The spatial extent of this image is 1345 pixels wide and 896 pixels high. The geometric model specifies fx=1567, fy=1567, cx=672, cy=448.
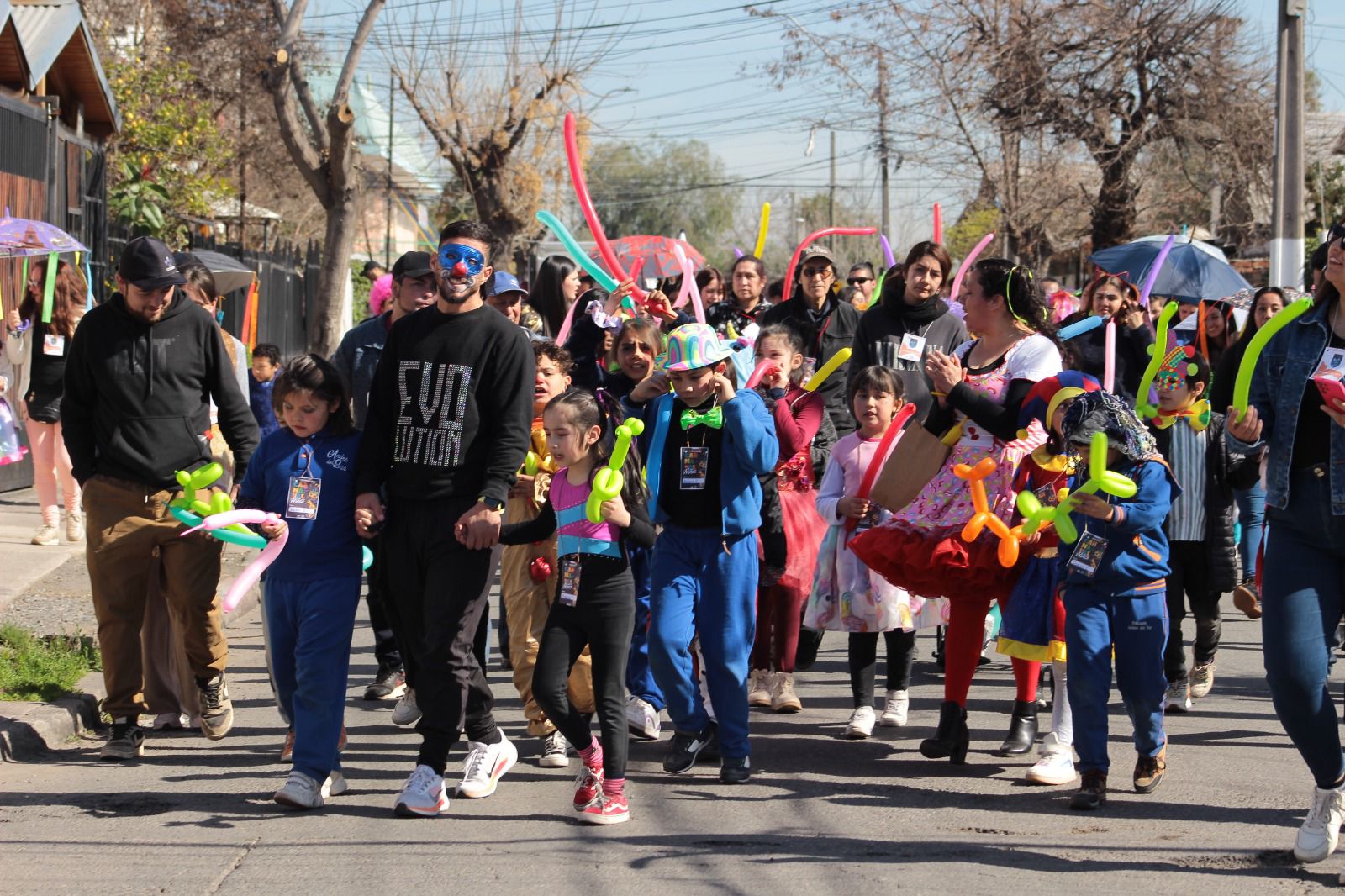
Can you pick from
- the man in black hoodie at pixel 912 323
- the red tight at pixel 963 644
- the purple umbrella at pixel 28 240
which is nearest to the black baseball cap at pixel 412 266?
the man in black hoodie at pixel 912 323

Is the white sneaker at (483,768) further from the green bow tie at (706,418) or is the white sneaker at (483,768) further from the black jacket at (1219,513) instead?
the black jacket at (1219,513)

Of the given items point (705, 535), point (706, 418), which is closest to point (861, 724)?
point (705, 535)

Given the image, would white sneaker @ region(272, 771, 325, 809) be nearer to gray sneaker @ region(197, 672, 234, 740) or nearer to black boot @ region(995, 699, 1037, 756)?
gray sneaker @ region(197, 672, 234, 740)

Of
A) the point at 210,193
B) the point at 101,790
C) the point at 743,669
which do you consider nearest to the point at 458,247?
the point at 743,669

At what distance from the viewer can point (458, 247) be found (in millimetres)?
5555

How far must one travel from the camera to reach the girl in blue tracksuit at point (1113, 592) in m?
5.72

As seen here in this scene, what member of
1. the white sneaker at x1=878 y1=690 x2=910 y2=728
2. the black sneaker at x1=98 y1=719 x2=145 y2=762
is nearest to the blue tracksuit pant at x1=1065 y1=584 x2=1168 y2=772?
the white sneaker at x1=878 y1=690 x2=910 y2=728

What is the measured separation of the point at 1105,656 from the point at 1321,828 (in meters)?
1.04

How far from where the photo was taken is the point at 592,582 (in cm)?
567

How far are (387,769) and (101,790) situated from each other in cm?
109

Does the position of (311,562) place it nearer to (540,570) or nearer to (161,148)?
(540,570)

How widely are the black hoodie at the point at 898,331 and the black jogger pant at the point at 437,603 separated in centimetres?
324

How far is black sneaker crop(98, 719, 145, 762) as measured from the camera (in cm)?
640

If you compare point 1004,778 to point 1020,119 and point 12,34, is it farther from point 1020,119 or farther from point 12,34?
point 1020,119
